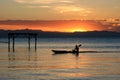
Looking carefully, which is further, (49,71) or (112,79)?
(49,71)

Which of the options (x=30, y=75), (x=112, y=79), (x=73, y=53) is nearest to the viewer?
(x=112, y=79)

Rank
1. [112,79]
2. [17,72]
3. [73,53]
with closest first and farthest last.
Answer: [112,79], [17,72], [73,53]

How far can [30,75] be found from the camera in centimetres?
3625

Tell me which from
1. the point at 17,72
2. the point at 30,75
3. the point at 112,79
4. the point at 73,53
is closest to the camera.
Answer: the point at 112,79

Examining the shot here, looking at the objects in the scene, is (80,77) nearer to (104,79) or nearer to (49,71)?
(104,79)

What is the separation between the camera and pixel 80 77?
3509cm

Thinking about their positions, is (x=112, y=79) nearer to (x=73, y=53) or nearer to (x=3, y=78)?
(x=3, y=78)

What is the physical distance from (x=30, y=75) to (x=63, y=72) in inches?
153

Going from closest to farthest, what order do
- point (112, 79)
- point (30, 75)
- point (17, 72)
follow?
1. point (112, 79)
2. point (30, 75)
3. point (17, 72)

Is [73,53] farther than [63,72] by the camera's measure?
Yes

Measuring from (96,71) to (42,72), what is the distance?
5.02 metres

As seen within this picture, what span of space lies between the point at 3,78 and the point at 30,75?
285cm

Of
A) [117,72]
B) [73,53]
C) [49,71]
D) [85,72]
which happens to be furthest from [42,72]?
[73,53]

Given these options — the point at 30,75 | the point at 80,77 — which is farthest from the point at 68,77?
the point at 30,75
